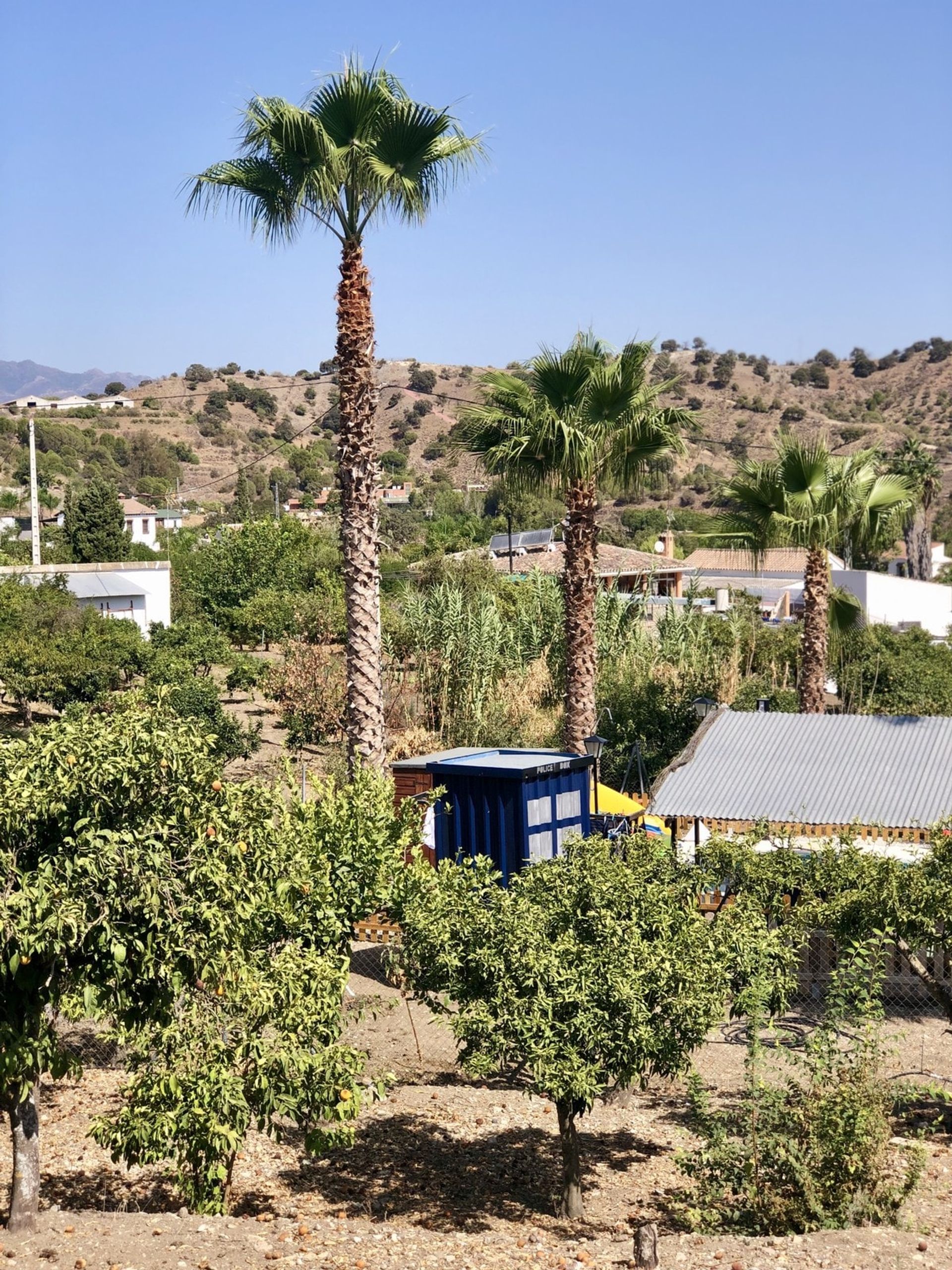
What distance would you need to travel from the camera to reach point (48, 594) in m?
28.8

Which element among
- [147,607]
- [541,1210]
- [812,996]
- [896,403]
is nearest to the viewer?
[541,1210]

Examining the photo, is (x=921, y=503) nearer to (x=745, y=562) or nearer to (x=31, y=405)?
(x=745, y=562)

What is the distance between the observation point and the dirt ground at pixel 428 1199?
24.7 feet

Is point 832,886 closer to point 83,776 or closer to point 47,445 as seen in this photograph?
point 83,776

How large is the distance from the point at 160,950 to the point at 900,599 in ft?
124

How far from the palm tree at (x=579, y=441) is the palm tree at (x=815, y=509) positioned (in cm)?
189

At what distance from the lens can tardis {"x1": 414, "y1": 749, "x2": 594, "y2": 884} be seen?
45.9 ft

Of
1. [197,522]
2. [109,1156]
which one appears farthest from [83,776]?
[197,522]

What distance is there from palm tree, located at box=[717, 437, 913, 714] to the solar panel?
40206 millimetres

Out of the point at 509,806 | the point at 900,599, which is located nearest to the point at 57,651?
the point at 509,806

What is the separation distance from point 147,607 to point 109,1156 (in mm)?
28870

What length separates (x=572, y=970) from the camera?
796 cm

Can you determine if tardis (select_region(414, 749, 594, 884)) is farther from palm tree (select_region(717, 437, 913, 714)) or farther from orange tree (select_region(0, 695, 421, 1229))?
palm tree (select_region(717, 437, 913, 714))

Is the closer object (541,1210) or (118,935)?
(118,935)
